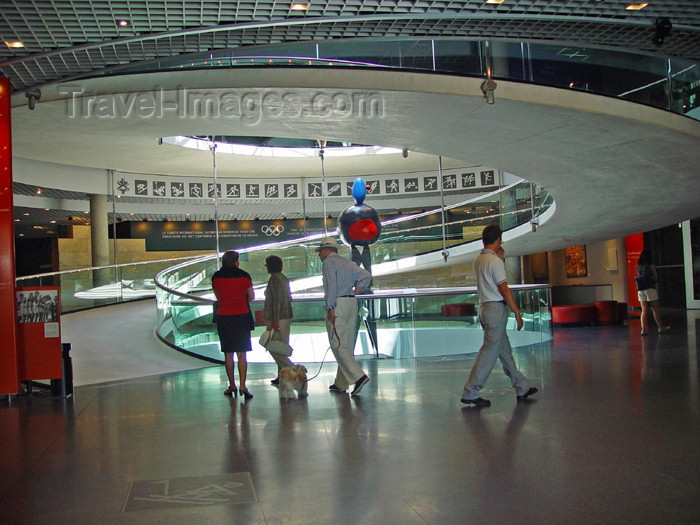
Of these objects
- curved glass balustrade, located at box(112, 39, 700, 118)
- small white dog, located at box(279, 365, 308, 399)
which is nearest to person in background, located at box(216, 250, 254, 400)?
small white dog, located at box(279, 365, 308, 399)

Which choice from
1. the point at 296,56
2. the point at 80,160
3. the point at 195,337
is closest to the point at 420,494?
the point at 296,56

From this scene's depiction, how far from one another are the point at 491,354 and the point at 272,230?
20721 millimetres

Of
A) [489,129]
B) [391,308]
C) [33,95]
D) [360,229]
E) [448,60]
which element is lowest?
[391,308]

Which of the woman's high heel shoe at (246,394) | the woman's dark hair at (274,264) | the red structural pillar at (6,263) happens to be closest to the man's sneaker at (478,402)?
the woman's high heel shoe at (246,394)

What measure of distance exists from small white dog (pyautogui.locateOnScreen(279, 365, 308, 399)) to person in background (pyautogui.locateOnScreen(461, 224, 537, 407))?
156 centimetres

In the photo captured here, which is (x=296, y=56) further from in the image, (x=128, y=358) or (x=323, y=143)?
(x=323, y=143)

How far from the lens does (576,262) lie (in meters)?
22.5

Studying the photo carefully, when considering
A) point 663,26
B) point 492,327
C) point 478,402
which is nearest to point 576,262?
point 663,26

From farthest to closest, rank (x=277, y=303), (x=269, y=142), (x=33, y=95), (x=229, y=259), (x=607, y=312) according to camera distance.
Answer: (x=269, y=142), (x=607, y=312), (x=33, y=95), (x=277, y=303), (x=229, y=259)

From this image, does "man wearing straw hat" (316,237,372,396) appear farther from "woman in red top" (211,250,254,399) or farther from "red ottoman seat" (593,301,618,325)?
→ "red ottoman seat" (593,301,618,325)

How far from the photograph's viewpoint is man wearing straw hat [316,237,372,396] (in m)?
6.61

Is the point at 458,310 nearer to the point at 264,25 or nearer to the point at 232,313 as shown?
the point at 232,313

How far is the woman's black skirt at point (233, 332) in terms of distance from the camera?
23.3ft

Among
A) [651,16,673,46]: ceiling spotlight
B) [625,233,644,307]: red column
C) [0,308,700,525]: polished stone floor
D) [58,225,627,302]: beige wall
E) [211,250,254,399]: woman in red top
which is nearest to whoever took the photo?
[0,308,700,525]: polished stone floor
